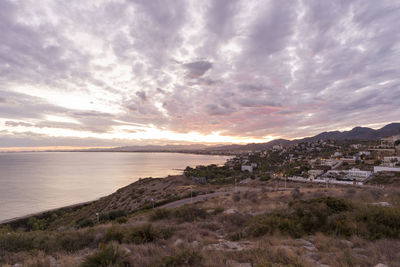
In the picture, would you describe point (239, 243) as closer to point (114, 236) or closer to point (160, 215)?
point (114, 236)

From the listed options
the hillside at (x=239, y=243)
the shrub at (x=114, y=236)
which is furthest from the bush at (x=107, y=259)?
the shrub at (x=114, y=236)

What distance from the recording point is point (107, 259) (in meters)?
4.87

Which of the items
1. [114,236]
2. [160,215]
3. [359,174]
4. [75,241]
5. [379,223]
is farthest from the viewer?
[359,174]

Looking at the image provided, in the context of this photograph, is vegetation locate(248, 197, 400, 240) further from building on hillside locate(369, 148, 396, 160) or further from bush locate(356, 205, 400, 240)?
building on hillside locate(369, 148, 396, 160)

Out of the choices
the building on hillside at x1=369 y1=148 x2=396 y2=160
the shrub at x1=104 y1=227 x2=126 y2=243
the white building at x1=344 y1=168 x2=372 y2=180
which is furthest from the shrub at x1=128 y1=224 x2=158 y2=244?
the building on hillside at x1=369 y1=148 x2=396 y2=160

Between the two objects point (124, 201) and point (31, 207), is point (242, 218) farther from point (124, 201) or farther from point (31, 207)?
point (31, 207)

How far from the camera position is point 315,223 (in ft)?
26.0

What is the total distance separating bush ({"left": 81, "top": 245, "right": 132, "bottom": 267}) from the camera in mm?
4742

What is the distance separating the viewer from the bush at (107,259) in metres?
4.74

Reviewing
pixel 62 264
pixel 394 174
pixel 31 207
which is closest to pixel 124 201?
pixel 31 207

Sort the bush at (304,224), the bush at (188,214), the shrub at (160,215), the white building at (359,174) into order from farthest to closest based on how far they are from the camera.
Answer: the white building at (359,174)
the shrub at (160,215)
the bush at (188,214)
the bush at (304,224)

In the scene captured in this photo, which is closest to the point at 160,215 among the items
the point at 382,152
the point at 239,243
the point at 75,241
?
the point at 75,241

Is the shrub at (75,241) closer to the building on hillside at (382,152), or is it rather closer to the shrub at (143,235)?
the shrub at (143,235)

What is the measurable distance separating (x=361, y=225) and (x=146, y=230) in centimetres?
781
